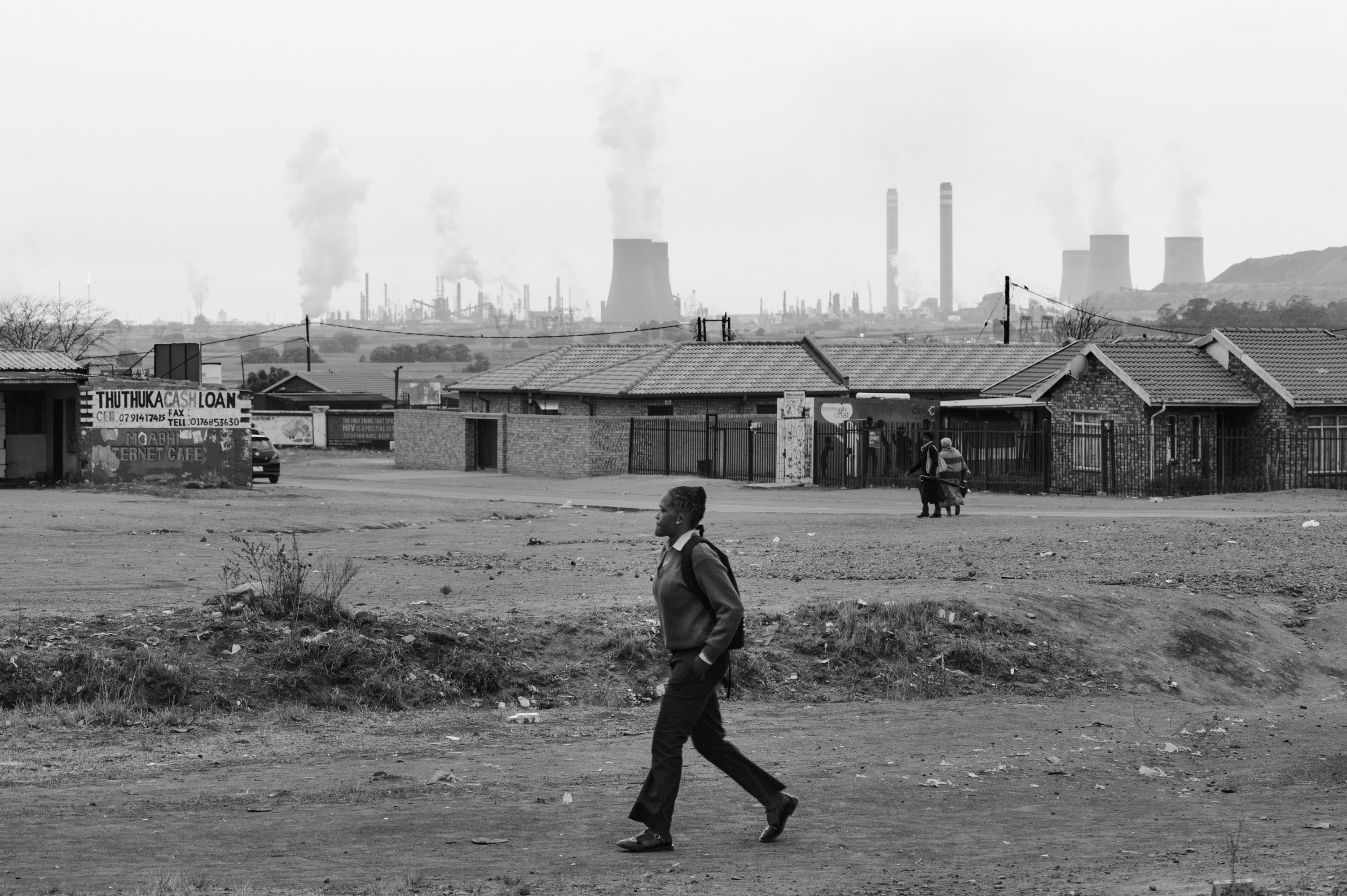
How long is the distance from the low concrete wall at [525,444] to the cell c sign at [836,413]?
8312mm

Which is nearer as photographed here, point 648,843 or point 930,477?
point 648,843

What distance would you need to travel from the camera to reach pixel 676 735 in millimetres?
7824

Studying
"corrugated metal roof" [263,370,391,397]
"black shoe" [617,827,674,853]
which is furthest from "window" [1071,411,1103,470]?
"corrugated metal roof" [263,370,391,397]

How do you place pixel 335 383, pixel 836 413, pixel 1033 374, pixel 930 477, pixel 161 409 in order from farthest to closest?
pixel 335 383, pixel 1033 374, pixel 836 413, pixel 161 409, pixel 930 477

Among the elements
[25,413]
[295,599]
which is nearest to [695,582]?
[295,599]

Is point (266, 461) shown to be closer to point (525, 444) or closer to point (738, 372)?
→ point (525, 444)

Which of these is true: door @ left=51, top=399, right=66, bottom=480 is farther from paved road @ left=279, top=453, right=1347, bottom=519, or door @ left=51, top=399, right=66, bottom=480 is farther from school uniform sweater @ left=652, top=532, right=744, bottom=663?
school uniform sweater @ left=652, top=532, right=744, bottom=663

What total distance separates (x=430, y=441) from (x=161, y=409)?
18.2m

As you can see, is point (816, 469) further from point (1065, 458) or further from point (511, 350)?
point (511, 350)

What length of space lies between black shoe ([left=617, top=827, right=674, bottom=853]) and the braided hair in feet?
4.99

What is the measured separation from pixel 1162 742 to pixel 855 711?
232 cm

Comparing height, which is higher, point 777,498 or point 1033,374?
point 1033,374

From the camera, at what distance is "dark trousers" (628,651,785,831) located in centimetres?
778

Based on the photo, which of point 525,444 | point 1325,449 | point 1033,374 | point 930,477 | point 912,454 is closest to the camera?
point 930,477
